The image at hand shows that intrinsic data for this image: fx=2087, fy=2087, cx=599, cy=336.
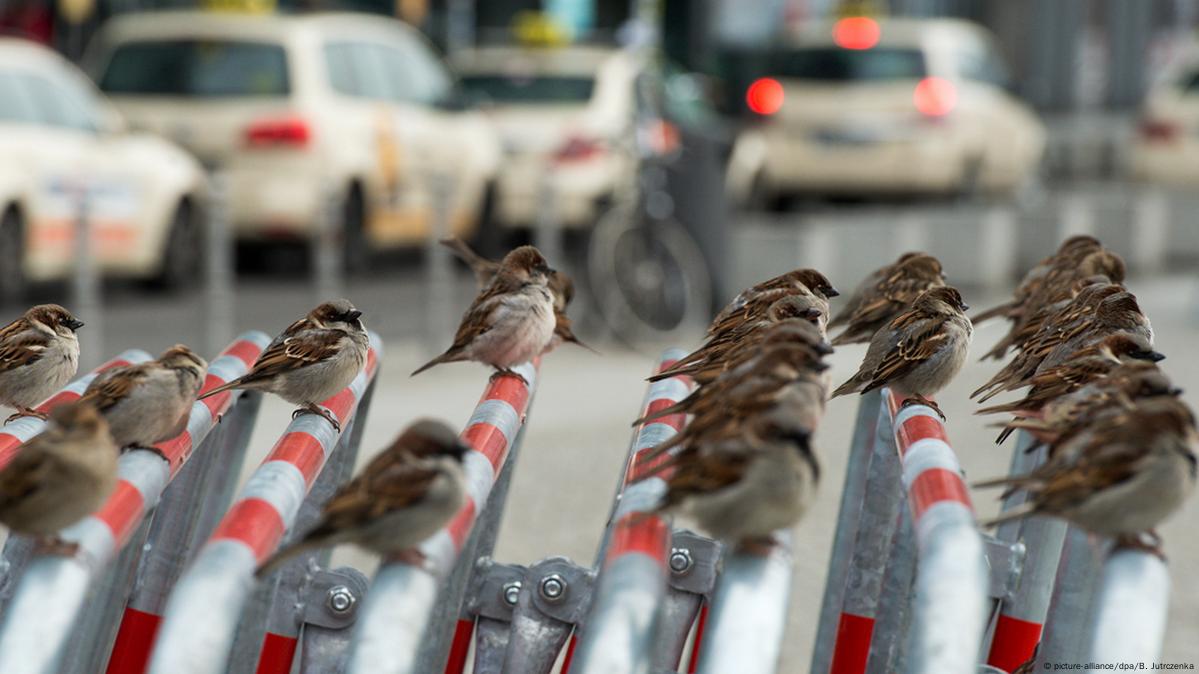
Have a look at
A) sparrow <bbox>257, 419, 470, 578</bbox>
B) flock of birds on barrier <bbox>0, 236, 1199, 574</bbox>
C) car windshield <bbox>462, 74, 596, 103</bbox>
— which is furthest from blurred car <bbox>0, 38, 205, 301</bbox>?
sparrow <bbox>257, 419, 470, 578</bbox>

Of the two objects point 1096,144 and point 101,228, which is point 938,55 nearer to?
point 101,228

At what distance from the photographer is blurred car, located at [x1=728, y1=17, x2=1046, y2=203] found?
2122 centimetres

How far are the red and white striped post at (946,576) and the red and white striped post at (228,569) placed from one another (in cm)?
80

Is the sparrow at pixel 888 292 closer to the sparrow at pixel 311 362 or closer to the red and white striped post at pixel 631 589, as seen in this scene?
the sparrow at pixel 311 362

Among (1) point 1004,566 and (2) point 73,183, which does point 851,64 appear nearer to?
(2) point 73,183

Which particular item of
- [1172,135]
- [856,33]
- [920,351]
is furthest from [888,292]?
[1172,135]

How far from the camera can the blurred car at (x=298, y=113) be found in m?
15.8

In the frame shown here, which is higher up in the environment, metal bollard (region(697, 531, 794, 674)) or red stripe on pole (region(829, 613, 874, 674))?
red stripe on pole (region(829, 613, 874, 674))

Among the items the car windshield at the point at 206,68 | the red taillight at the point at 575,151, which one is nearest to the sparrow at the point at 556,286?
the car windshield at the point at 206,68

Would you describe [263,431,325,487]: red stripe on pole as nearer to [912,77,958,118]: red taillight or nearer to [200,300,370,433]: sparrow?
[200,300,370,433]: sparrow

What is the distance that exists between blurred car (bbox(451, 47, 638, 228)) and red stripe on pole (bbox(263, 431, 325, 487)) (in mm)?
14484

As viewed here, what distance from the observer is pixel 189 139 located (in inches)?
633

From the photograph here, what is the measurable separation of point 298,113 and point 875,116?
743cm

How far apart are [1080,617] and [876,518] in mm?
761
